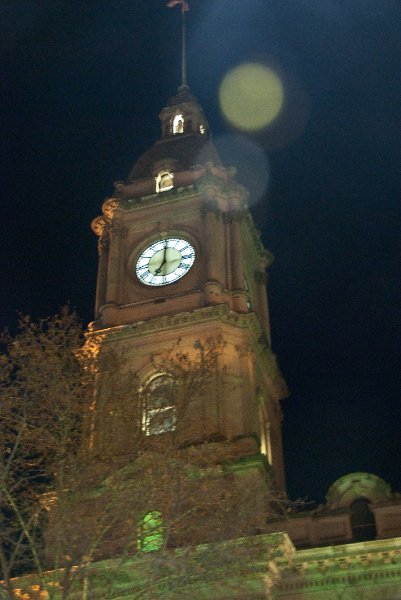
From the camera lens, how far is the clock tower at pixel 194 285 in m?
36.7

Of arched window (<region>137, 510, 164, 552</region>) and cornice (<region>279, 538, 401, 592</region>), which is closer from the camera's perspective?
arched window (<region>137, 510, 164, 552</region>)

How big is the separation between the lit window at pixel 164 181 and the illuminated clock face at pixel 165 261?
449 centimetres

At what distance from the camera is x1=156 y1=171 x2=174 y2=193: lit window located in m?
46.6

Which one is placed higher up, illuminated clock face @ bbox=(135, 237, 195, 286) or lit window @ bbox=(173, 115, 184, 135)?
lit window @ bbox=(173, 115, 184, 135)

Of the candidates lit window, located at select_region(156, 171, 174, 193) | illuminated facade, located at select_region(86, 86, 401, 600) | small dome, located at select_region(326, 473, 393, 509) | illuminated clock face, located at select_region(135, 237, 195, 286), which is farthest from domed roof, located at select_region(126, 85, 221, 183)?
small dome, located at select_region(326, 473, 393, 509)

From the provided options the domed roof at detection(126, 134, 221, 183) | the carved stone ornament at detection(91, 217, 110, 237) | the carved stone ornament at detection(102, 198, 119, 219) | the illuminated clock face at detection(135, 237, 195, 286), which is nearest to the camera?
the illuminated clock face at detection(135, 237, 195, 286)

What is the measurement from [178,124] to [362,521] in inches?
1188

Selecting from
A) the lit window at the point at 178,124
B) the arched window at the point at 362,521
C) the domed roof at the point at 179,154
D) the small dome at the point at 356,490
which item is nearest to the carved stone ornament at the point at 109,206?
the domed roof at the point at 179,154

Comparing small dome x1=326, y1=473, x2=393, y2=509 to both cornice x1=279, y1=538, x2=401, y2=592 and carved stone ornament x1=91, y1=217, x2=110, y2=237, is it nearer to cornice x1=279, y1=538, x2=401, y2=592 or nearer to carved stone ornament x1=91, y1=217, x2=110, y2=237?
cornice x1=279, y1=538, x2=401, y2=592

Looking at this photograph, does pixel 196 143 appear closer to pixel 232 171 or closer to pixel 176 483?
pixel 232 171

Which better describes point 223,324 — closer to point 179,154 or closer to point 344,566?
point 344,566

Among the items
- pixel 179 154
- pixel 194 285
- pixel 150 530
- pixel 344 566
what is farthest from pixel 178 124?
pixel 150 530

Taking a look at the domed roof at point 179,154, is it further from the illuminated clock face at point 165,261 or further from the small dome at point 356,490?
the small dome at point 356,490

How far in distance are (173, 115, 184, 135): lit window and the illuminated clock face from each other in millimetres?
12715
